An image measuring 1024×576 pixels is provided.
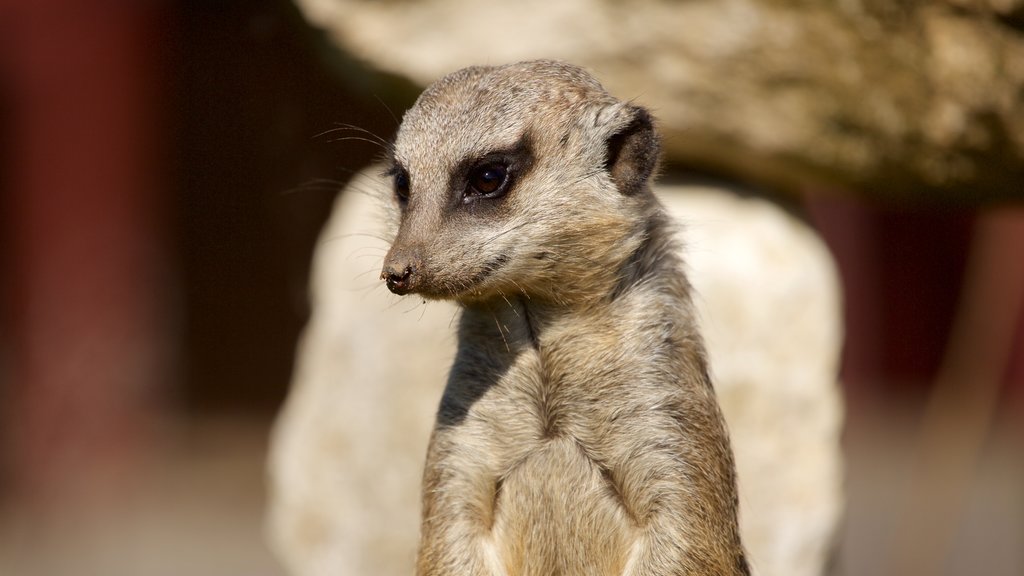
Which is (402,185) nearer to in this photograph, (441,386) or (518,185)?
(518,185)

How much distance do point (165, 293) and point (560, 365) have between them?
438 centimetres

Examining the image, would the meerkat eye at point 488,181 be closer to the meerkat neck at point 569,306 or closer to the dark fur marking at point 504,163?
the dark fur marking at point 504,163

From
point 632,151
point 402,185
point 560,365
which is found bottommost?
point 560,365

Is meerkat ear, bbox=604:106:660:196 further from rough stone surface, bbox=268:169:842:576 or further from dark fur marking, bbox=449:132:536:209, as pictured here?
rough stone surface, bbox=268:169:842:576

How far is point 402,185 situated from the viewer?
306cm

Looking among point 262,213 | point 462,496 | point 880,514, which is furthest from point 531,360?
point 880,514

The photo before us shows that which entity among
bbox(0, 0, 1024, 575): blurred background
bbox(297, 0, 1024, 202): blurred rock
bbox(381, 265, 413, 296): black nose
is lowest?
bbox(0, 0, 1024, 575): blurred background

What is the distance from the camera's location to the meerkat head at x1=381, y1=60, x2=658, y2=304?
285 centimetres

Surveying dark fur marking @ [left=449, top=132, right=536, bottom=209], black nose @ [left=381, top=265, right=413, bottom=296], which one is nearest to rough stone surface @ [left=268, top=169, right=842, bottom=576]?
dark fur marking @ [left=449, top=132, right=536, bottom=209]

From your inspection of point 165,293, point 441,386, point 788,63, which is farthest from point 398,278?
point 165,293

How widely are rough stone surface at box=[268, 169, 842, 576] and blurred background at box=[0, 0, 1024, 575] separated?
1.32m

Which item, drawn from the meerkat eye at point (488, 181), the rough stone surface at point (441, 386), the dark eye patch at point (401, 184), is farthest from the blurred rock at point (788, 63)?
the meerkat eye at point (488, 181)

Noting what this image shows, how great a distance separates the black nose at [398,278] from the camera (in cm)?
271

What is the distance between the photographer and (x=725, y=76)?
4625mm
